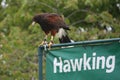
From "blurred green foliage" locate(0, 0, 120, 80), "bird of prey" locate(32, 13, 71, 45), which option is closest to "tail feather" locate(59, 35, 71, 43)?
"bird of prey" locate(32, 13, 71, 45)

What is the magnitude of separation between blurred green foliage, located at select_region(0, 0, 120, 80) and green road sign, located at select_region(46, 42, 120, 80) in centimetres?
554

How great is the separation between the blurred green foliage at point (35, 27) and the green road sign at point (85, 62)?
5.54 metres

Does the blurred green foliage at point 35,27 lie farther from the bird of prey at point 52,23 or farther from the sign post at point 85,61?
the sign post at point 85,61

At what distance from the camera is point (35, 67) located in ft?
33.7

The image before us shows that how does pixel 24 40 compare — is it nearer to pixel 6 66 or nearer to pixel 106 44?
pixel 6 66

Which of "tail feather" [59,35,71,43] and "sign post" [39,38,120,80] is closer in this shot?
"sign post" [39,38,120,80]

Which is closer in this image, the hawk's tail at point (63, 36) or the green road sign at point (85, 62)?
the green road sign at point (85, 62)

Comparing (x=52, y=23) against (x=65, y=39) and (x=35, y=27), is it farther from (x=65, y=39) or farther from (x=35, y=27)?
(x=35, y=27)

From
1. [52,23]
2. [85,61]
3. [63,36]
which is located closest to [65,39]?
[63,36]

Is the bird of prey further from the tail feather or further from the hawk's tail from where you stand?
the tail feather

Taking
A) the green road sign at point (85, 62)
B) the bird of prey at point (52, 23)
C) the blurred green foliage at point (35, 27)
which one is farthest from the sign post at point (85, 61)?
the blurred green foliage at point (35, 27)

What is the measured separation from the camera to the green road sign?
4145 millimetres

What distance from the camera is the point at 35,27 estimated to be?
35.0 feet

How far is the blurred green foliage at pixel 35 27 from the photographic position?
33.7ft
